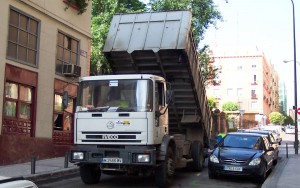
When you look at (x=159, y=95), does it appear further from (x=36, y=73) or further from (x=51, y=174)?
(x=36, y=73)

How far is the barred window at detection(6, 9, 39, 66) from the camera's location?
15195 millimetres

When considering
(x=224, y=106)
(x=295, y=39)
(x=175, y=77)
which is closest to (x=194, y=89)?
(x=175, y=77)

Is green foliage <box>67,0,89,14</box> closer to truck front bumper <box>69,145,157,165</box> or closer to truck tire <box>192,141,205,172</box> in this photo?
truck tire <box>192,141,205,172</box>

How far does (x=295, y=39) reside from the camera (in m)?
25.9

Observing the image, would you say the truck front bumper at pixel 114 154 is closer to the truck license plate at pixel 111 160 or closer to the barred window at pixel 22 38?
the truck license plate at pixel 111 160

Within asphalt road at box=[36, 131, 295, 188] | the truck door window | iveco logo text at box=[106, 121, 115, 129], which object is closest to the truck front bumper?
iveco logo text at box=[106, 121, 115, 129]

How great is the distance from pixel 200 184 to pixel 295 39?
16.9m

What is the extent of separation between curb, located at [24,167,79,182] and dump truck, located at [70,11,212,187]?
5.44 ft

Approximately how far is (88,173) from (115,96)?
7.61 ft

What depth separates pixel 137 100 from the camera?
10070mm

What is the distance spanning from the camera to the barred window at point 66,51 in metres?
18.2

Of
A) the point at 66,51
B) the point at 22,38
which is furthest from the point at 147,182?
→ the point at 66,51

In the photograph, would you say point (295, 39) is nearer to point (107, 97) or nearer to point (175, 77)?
point (175, 77)

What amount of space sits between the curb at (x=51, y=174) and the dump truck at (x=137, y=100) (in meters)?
1.66
